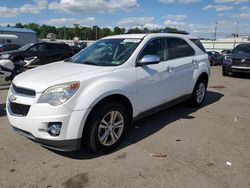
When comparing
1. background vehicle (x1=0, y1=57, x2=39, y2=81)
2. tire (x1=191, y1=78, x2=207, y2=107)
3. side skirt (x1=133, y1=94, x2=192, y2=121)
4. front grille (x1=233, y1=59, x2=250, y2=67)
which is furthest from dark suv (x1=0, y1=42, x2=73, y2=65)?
side skirt (x1=133, y1=94, x2=192, y2=121)

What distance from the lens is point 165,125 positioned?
536 centimetres

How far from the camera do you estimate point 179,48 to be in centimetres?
Answer: 582

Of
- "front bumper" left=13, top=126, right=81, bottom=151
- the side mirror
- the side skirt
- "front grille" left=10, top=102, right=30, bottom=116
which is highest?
the side mirror

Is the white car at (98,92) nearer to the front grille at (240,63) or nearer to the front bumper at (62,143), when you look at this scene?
the front bumper at (62,143)

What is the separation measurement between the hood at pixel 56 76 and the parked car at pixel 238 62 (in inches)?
378

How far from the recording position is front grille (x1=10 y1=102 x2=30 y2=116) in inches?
Result: 145

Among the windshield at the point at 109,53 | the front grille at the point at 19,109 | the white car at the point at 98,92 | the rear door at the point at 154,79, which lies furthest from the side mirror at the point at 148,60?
the front grille at the point at 19,109

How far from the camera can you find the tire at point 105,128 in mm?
3775

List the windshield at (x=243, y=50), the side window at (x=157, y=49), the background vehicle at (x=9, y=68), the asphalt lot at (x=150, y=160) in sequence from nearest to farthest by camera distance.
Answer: the asphalt lot at (x=150, y=160), the side window at (x=157, y=49), the background vehicle at (x=9, y=68), the windshield at (x=243, y=50)

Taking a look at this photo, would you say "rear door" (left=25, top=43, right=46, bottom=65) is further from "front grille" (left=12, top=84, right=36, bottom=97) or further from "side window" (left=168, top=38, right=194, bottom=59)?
"front grille" (left=12, top=84, right=36, bottom=97)

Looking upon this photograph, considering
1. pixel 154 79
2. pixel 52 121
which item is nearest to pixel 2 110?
pixel 52 121

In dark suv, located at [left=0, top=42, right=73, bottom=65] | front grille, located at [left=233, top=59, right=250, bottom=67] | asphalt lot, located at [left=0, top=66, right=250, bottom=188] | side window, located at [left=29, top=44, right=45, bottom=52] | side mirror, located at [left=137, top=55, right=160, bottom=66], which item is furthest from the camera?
side window, located at [left=29, top=44, right=45, bottom=52]

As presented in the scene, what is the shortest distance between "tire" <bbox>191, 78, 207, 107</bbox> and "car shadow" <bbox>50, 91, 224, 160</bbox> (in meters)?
0.18

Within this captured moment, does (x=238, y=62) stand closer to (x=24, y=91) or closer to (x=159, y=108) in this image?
(x=159, y=108)
